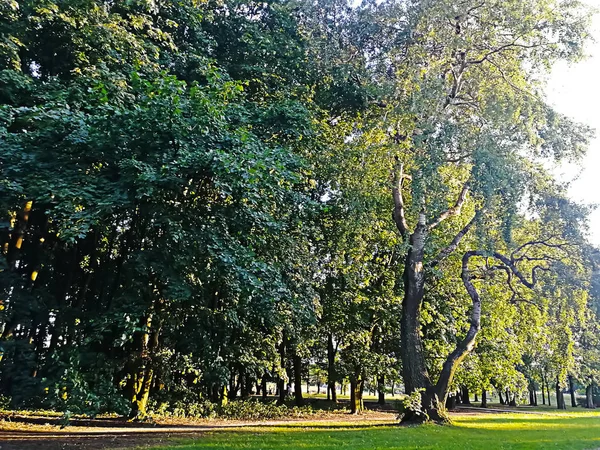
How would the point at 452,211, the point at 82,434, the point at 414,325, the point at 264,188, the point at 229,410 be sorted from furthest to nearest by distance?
the point at 229,410 < the point at 452,211 < the point at 414,325 < the point at 82,434 < the point at 264,188

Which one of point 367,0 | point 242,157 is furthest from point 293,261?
point 367,0

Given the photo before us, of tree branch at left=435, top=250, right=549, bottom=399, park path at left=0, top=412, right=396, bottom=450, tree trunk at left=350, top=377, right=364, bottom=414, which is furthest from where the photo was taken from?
tree trunk at left=350, top=377, right=364, bottom=414

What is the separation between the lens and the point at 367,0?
1505cm

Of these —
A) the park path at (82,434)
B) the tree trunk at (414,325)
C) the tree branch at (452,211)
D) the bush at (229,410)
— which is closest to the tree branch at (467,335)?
the tree trunk at (414,325)

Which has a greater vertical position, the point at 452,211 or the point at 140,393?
the point at 452,211

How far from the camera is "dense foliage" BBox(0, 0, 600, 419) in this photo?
8815 mm

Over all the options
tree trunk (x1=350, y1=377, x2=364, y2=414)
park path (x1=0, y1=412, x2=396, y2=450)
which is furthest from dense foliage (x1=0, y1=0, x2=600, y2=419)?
tree trunk (x1=350, y1=377, x2=364, y2=414)

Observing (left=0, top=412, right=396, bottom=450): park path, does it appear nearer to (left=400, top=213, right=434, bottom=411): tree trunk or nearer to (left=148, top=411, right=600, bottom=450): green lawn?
(left=148, top=411, right=600, bottom=450): green lawn

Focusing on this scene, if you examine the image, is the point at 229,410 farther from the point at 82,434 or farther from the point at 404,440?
the point at 404,440

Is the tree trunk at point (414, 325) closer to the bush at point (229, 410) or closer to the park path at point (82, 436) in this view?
the park path at point (82, 436)

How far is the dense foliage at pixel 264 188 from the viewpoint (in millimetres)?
8815

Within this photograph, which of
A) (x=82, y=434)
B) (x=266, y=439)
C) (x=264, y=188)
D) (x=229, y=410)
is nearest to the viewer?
(x=264, y=188)

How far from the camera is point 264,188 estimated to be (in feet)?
32.8

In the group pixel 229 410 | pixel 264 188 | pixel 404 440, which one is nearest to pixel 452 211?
pixel 404 440
